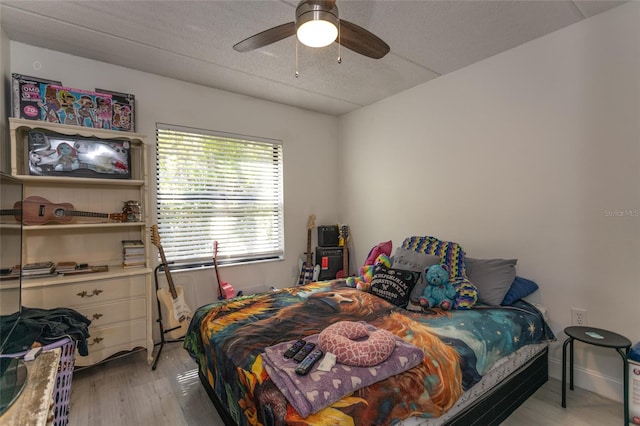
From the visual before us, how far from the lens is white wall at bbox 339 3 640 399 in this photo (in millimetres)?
1975

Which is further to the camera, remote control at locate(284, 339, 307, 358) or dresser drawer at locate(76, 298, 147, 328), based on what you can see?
dresser drawer at locate(76, 298, 147, 328)

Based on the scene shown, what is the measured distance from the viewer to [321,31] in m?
1.50

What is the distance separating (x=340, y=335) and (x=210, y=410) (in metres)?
1.19

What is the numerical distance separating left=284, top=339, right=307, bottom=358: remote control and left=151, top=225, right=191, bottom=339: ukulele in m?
1.77

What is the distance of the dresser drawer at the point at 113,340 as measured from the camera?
229 centimetres

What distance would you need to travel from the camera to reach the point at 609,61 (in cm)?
202

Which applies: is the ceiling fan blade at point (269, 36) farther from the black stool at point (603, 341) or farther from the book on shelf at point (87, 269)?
the black stool at point (603, 341)

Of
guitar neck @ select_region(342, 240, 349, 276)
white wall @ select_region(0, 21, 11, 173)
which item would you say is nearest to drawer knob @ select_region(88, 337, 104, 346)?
white wall @ select_region(0, 21, 11, 173)

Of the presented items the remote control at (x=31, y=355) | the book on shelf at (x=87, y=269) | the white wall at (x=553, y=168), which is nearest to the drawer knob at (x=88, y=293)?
the book on shelf at (x=87, y=269)

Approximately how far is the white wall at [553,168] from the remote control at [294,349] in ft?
6.65

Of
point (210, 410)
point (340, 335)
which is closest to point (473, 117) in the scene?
point (340, 335)

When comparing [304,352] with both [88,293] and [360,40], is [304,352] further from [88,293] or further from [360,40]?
[88,293]

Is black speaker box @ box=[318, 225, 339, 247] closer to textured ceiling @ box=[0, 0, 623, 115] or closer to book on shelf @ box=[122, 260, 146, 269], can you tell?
textured ceiling @ box=[0, 0, 623, 115]

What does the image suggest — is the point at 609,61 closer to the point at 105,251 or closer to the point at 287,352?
the point at 287,352
